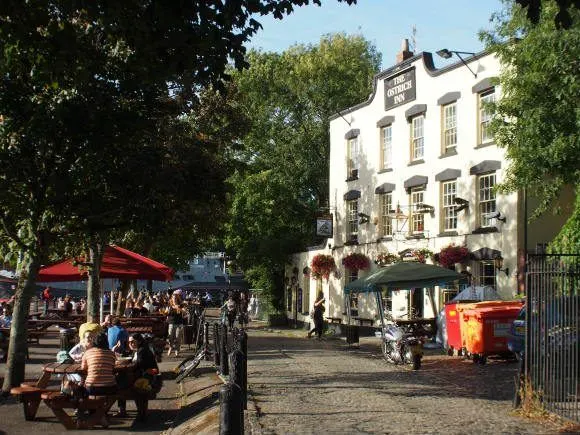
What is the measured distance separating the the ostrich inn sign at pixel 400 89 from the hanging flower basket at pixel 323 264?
7.36 meters

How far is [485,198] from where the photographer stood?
25.0m

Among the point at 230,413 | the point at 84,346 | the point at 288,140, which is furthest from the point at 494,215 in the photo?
the point at 288,140

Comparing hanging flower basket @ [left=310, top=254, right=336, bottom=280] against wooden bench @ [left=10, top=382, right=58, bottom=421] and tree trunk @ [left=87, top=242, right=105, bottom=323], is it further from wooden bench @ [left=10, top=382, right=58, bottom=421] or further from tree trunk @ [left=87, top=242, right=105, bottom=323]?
wooden bench @ [left=10, top=382, right=58, bottom=421]

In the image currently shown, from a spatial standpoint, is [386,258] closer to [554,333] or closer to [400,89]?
[400,89]

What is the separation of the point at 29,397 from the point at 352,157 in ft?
76.7

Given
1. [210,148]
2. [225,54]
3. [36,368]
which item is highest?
[210,148]

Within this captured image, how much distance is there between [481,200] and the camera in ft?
82.4

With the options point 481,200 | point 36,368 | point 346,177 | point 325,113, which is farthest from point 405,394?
point 325,113

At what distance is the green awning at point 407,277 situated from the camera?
20.8m

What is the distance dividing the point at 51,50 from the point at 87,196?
470cm

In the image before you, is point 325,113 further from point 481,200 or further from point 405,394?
point 405,394

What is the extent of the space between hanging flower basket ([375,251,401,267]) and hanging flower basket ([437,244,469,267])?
10.8 ft

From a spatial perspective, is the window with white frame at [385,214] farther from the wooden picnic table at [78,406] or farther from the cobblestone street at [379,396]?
the wooden picnic table at [78,406]

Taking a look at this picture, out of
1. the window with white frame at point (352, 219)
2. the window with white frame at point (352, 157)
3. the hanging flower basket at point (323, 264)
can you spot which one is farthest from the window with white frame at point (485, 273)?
the hanging flower basket at point (323, 264)
